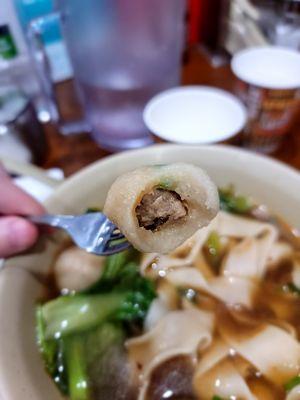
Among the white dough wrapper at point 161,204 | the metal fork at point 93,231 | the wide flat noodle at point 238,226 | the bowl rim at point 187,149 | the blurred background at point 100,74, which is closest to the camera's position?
the white dough wrapper at point 161,204

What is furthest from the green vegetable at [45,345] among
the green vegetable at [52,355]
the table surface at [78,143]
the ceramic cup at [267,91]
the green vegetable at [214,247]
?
the ceramic cup at [267,91]

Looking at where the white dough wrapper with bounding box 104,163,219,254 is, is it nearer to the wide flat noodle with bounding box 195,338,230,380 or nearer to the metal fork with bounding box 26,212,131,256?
the metal fork with bounding box 26,212,131,256

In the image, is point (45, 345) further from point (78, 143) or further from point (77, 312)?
point (78, 143)

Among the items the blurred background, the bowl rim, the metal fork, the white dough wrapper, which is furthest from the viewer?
the blurred background

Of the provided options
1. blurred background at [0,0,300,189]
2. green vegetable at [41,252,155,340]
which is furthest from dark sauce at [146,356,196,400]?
blurred background at [0,0,300,189]

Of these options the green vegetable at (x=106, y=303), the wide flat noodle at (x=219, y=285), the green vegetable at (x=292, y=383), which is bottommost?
the green vegetable at (x=292, y=383)

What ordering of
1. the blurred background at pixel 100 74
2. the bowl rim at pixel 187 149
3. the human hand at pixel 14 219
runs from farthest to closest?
the blurred background at pixel 100 74 < the bowl rim at pixel 187 149 < the human hand at pixel 14 219

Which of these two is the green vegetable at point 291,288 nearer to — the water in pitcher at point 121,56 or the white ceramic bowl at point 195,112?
the white ceramic bowl at point 195,112
